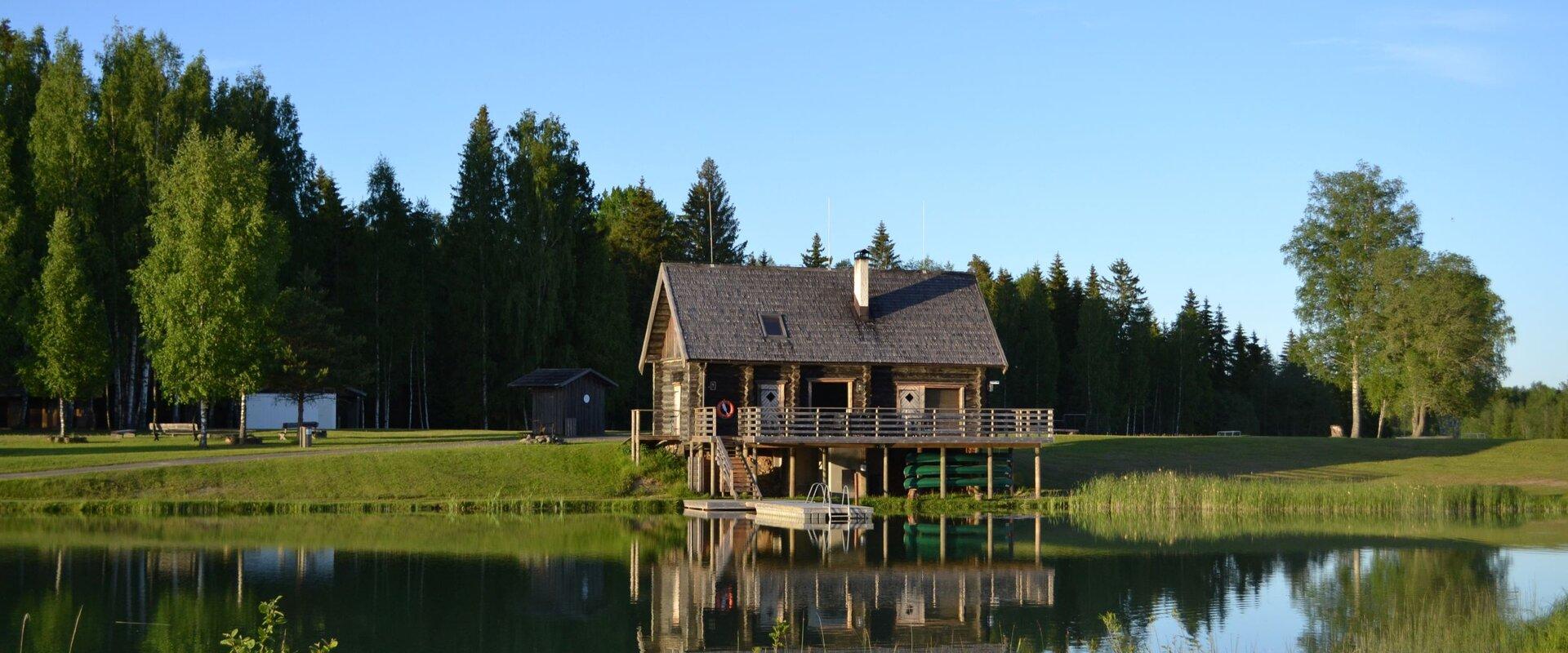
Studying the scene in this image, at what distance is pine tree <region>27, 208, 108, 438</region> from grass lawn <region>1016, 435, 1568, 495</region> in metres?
32.6

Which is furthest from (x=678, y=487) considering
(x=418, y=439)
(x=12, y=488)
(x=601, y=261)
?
(x=601, y=261)

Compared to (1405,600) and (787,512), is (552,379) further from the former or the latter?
(1405,600)

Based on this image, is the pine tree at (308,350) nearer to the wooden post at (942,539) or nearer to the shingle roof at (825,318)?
the shingle roof at (825,318)

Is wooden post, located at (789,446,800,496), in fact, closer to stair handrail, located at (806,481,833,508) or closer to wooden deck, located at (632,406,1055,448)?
stair handrail, located at (806,481,833,508)

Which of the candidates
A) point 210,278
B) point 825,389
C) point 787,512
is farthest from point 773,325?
point 210,278

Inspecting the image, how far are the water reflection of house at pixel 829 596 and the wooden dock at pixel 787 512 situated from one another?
4782 millimetres

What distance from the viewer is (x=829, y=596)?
24828 millimetres

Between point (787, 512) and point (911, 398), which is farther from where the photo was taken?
point (911, 398)

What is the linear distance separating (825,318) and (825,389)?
7.07 ft

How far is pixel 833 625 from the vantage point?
21.9 metres

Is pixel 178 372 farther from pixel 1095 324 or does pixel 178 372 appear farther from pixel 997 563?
pixel 1095 324

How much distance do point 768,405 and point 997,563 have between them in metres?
15.8

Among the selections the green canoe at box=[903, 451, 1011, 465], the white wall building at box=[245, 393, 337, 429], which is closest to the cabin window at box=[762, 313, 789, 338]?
the green canoe at box=[903, 451, 1011, 465]

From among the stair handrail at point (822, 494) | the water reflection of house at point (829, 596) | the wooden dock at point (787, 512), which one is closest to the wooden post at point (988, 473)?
the stair handrail at point (822, 494)
